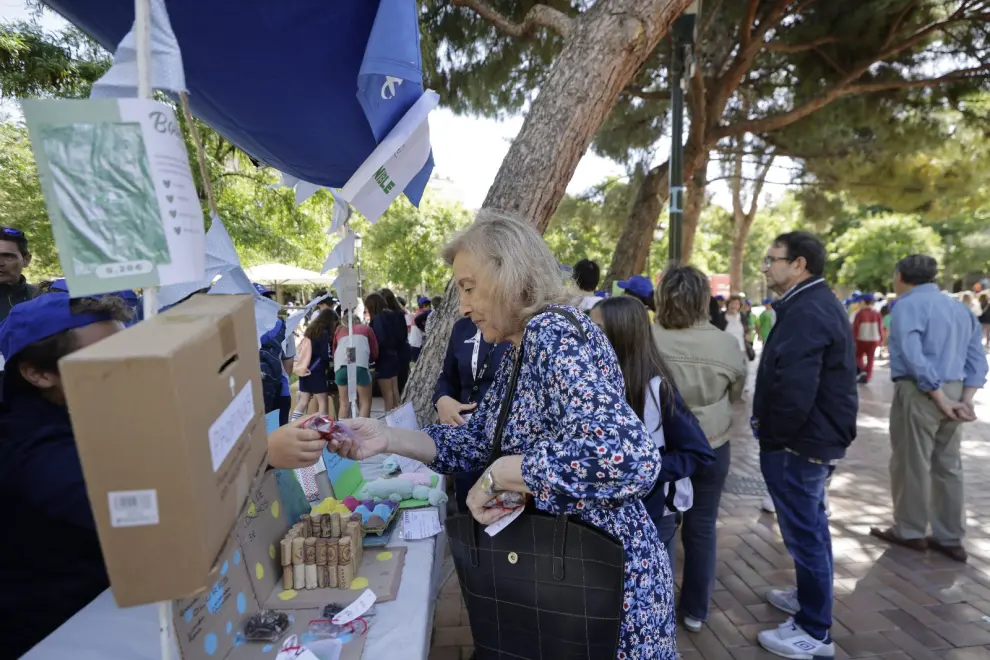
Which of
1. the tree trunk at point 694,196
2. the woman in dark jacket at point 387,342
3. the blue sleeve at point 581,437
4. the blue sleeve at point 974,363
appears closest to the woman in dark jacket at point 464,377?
the blue sleeve at point 581,437

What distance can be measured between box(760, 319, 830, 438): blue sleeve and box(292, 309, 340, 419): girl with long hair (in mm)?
5519

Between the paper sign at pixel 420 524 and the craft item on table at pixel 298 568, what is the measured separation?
16.2 inches

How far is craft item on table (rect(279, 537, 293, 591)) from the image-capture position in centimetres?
168

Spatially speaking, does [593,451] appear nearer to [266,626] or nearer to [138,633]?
[266,626]

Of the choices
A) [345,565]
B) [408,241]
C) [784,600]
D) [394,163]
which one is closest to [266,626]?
[345,565]

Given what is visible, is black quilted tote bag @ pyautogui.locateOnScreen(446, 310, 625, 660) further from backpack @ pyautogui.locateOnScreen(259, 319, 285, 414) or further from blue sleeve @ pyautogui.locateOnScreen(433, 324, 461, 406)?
backpack @ pyautogui.locateOnScreen(259, 319, 285, 414)

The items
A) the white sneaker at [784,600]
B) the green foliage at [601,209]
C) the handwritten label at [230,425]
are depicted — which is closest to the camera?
the handwritten label at [230,425]

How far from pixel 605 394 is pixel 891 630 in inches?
108

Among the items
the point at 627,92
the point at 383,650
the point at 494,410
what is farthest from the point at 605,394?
the point at 627,92

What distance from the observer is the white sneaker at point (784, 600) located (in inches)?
117

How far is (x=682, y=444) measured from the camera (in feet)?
7.31

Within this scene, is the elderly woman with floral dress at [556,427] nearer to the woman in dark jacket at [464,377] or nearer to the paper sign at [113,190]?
the paper sign at [113,190]

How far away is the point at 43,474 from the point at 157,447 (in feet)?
2.26

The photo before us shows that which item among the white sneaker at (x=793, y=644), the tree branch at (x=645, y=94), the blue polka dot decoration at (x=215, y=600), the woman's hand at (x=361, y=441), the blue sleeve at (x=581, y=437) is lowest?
the white sneaker at (x=793, y=644)
